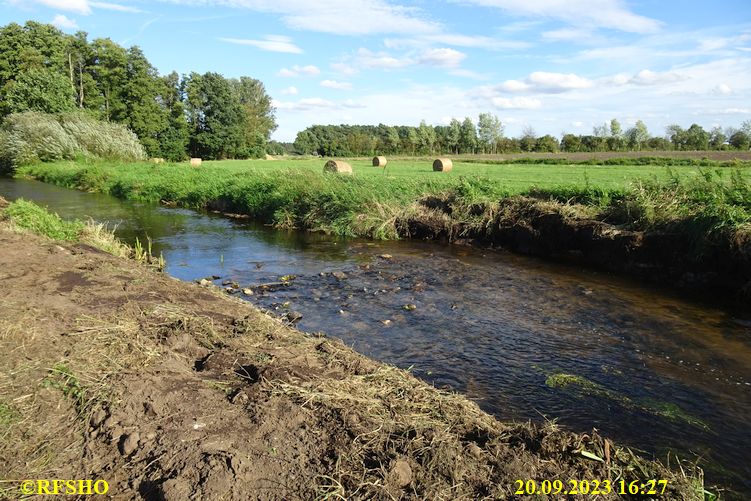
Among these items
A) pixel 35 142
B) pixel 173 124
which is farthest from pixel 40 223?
pixel 173 124

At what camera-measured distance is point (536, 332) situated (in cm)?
893

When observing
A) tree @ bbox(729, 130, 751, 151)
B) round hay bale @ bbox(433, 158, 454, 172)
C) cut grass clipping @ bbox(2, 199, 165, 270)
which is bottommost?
cut grass clipping @ bbox(2, 199, 165, 270)

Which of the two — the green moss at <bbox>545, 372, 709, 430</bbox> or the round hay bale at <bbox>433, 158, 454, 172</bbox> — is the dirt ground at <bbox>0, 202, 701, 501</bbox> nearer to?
the green moss at <bbox>545, 372, 709, 430</bbox>

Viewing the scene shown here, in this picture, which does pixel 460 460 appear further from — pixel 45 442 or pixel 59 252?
pixel 59 252

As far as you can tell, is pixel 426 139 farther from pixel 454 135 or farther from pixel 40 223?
pixel 40 223

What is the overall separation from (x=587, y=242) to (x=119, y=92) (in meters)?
62.8

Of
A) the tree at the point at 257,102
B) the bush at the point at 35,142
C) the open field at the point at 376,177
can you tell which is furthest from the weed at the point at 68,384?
the tree at the point at 257,102

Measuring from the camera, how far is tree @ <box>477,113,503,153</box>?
3455 inches

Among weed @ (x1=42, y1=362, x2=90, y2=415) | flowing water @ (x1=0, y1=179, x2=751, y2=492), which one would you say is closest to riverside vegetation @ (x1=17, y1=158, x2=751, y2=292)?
flowing water @ (x1=0, y1=179, x2=751, y2=492)

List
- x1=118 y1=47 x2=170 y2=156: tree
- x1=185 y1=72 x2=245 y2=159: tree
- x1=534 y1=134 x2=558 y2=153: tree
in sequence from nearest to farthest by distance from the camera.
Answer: x1=118 y1=47 x2=170 y2=156: tree → x1=185 y1=72 x2=245 y2=159: tree → x1=534 y1=134 x2=558 y2=153: tree

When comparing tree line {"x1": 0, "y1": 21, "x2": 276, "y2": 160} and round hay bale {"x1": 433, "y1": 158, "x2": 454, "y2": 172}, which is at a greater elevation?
tree line {"x1": 0, "y1": 21, "x2": 276, "y2": 160}

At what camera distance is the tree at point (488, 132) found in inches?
3455

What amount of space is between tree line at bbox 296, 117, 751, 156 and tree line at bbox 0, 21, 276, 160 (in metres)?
27.8

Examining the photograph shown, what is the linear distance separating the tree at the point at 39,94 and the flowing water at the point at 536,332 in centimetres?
4783
